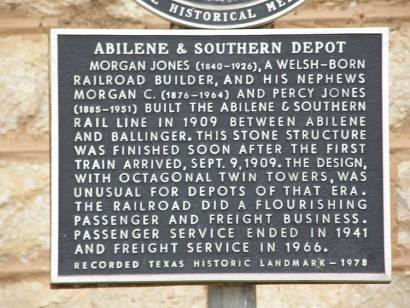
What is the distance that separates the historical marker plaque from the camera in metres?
4.35

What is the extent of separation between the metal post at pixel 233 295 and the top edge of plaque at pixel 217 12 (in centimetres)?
95

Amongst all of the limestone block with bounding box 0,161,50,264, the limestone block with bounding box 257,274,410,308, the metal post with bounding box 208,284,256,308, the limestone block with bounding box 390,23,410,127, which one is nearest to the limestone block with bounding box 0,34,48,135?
the limestone block with bounding box 0,161,50,264

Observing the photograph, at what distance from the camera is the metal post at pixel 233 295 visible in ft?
14.8

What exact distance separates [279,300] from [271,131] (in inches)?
33.6

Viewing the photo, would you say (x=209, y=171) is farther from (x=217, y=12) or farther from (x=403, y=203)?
(x=403, y=203)

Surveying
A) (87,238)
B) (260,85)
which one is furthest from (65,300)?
(260,85)

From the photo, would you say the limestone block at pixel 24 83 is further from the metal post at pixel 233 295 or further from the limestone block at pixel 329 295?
the limestone block at pixel 329 295

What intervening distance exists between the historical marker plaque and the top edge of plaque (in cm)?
14

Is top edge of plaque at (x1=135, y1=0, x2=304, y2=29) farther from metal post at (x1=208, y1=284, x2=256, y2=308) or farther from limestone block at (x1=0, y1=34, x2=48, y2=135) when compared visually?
metal post at (x1=208, y1=284, x2=256, y2=308)

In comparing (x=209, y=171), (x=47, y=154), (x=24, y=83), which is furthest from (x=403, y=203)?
(x=24, y=83)

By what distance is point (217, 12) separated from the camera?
4473mm

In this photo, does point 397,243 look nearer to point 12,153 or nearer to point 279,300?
point 279,300

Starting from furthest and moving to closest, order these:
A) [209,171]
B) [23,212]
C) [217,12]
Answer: [23,212], [217,12], [209,171]

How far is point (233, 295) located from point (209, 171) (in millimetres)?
485
